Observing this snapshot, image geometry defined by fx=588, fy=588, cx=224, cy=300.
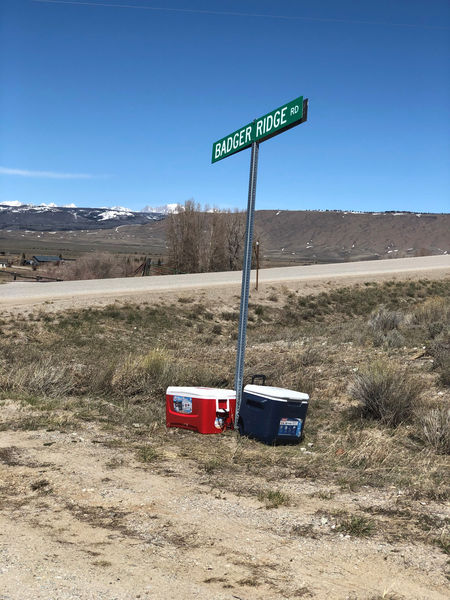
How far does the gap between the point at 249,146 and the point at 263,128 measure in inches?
16.3

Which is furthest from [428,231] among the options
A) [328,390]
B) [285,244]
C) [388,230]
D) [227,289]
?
[328,390]

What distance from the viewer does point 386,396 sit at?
7.71 metres

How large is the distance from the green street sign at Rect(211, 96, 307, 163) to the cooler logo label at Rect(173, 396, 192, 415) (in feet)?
10.6

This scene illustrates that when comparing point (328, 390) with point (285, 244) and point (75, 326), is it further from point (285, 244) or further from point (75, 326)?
point (285, 244)

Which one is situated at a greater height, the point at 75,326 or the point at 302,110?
the point at 302,110

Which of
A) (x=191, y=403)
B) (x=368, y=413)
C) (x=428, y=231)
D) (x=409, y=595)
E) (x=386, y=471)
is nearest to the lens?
(x=409, y=595)

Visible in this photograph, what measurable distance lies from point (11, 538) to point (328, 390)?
241 inches

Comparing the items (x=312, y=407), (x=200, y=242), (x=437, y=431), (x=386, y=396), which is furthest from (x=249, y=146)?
(x=200, y=242)

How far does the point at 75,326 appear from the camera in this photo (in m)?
18.3

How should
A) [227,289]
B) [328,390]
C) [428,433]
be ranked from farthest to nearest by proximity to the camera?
[227,289], [328,390], [428,433]

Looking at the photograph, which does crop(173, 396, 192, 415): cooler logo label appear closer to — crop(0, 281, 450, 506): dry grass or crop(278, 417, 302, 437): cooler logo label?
crop(0, 281, 450, 506): dry grass

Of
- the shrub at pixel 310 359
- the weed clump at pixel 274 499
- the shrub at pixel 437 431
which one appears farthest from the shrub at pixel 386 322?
the weed clump at pixel 274 499

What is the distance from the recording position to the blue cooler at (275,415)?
6.73 m

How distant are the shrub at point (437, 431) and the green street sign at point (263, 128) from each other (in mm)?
3705
